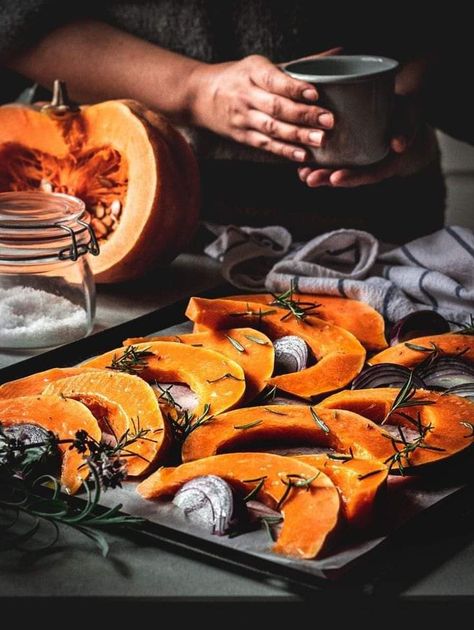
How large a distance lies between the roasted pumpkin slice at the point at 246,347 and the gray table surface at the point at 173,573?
0.29 m

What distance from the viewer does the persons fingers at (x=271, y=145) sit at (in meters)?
1.49

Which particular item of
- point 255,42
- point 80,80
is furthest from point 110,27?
point 255,42

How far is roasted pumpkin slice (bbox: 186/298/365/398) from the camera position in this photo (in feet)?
4.03

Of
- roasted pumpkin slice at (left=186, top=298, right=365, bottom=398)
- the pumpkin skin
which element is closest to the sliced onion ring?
roasted pumpkin slice at (left=186, top=298, right=365, bottom=398)

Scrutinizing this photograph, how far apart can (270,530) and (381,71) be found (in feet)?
2.11

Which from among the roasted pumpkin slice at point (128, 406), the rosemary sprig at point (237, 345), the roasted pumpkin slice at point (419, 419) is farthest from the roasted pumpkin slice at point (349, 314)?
the roasted pumpkin slice at point (128, 406)

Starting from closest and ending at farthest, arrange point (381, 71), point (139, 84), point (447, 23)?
point (381, 71) → point (139, 84) → point (447, 23)

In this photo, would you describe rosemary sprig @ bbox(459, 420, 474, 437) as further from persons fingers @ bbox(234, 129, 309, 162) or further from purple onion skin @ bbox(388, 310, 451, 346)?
persons fingers @ bbox(234, 129, 309, 162)

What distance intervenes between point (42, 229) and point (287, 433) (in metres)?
0.50

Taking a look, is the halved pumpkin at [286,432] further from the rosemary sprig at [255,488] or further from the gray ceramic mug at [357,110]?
the gray ceramic mug at [357,110]

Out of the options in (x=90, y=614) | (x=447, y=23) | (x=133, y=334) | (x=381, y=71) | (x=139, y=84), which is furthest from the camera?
(x=447, y=23)

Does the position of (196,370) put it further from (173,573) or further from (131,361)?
(173,573)

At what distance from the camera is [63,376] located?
122cm

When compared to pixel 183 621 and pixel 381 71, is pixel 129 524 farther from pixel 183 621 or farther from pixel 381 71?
pixel 381 71
